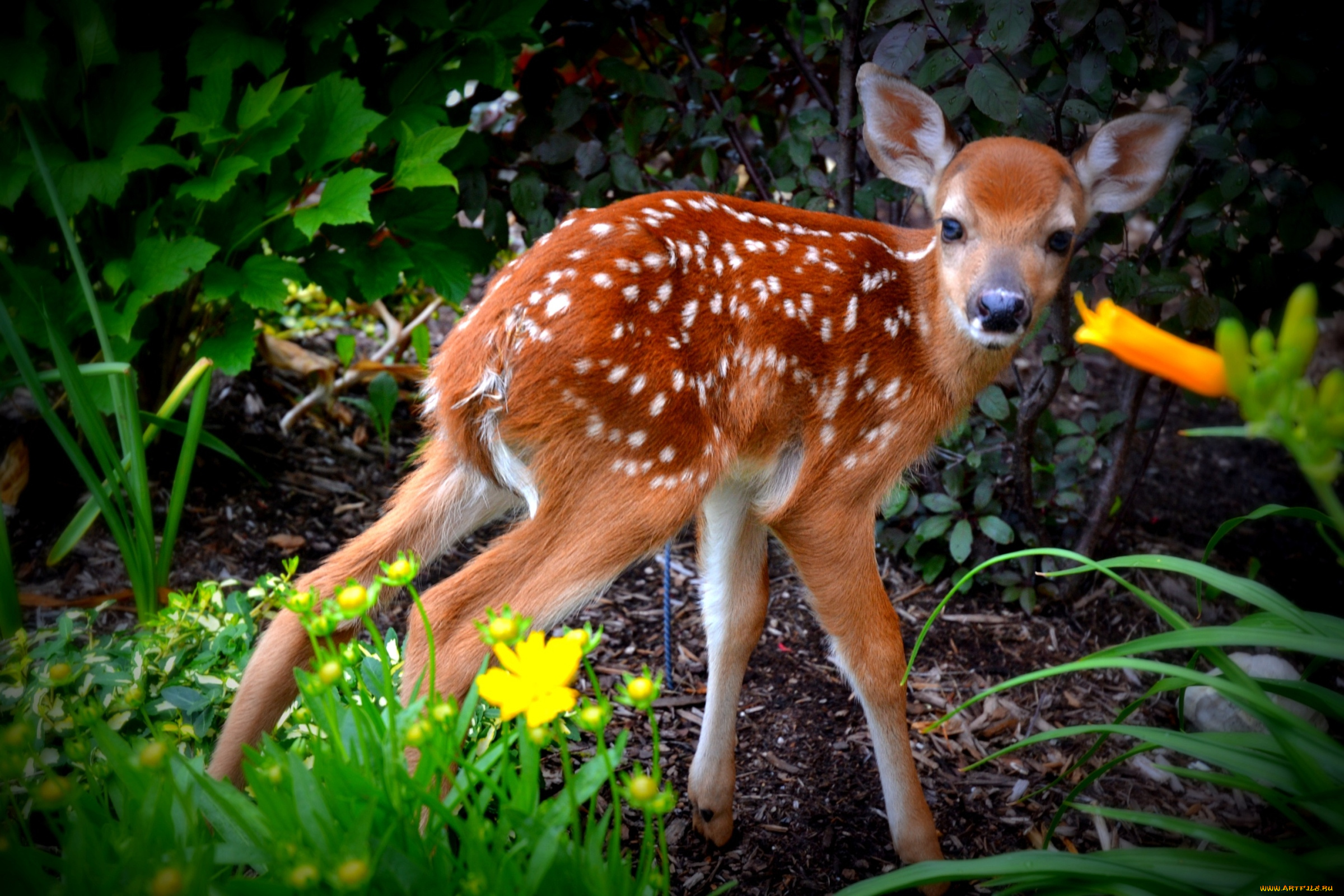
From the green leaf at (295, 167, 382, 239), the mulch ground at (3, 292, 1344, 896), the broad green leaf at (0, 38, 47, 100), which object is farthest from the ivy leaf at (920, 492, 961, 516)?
the broad green leaf at (0, 38, 47, 100)

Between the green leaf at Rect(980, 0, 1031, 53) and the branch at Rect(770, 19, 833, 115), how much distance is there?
2.96ft

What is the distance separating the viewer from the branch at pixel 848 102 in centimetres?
308

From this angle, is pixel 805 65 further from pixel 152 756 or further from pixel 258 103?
pixel 152 756

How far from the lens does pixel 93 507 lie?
9.48ft

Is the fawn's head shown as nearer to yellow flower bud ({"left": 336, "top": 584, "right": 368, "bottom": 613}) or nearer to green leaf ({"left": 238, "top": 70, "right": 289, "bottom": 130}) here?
yellow flower bud ({"left": 336, "top": 584, "right": 368, "bottom": 613})

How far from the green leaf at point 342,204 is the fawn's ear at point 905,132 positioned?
141 cm

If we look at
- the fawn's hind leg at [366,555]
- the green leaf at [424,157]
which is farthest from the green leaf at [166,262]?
the fawn's hind leg at [366,555]

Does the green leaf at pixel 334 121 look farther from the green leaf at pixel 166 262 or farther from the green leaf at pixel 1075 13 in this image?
the green leaf at pixel 1075 13

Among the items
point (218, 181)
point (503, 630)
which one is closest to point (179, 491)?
point (218, 181)

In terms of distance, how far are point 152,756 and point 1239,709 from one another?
2880mm

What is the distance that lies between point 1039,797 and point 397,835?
76.6 inches

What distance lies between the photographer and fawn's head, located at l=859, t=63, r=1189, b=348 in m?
2.32

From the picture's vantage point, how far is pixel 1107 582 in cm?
360

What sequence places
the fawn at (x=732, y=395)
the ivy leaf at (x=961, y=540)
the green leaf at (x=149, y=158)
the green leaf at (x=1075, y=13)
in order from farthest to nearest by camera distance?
1. the ivy leaf at (x=961, y=540)
2. the green leaf at (x=149, y=158)
3. the green leaf at (x=1075, y=13)
4. the fawn at (x=732, y=395)
